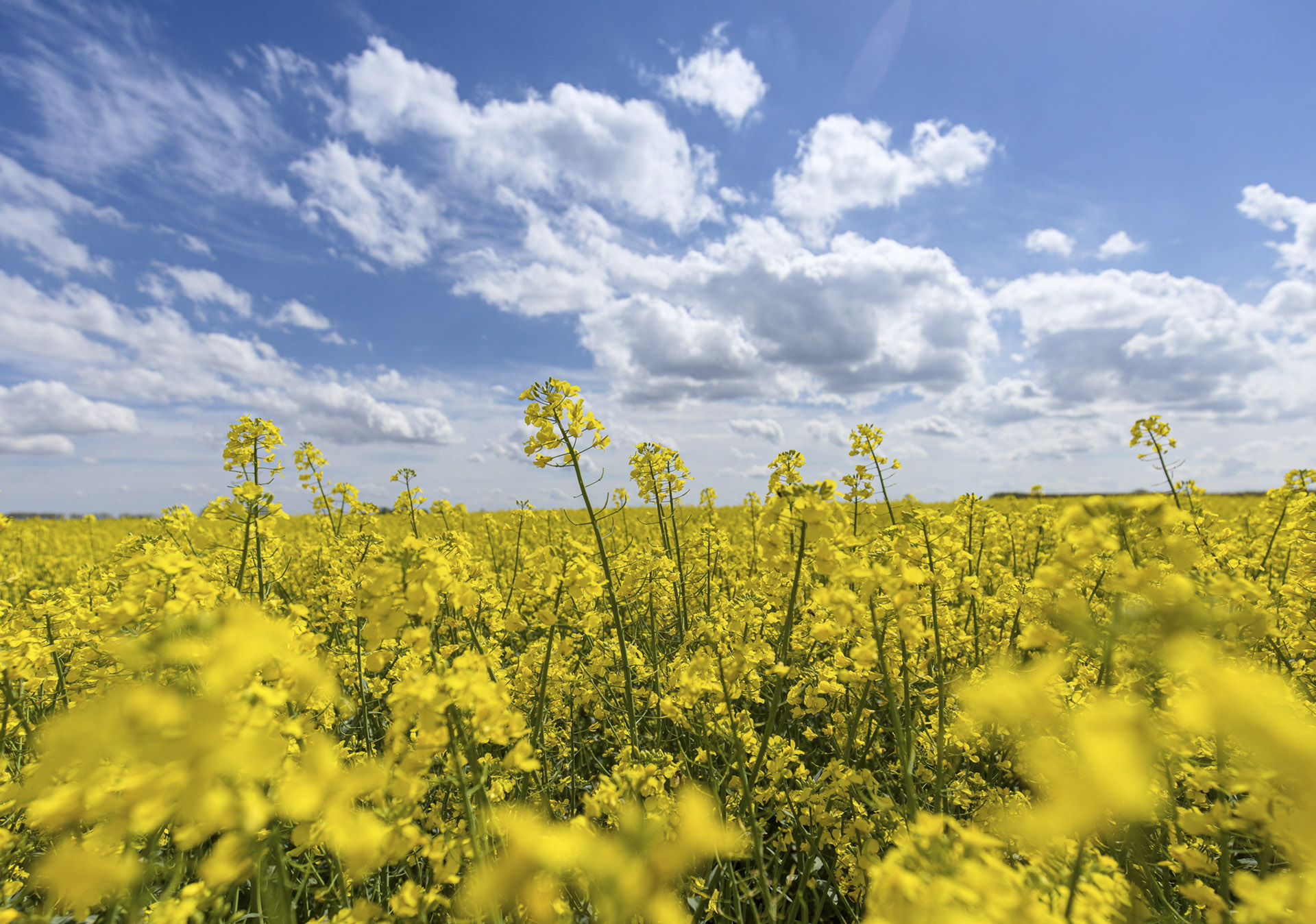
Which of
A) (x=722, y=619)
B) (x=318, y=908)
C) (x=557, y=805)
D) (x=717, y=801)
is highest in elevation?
(x=722, y=619)

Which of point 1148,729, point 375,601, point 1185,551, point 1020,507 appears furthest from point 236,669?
point 1020,507

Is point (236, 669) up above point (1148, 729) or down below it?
above

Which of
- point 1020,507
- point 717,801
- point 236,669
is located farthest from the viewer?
point 1020,507

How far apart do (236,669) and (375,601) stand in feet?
2.11

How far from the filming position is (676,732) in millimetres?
4035

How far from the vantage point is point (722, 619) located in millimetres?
3285

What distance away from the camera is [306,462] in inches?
232

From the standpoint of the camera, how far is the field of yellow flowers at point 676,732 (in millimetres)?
959

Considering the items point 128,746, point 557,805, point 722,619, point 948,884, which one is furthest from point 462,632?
point 948,884

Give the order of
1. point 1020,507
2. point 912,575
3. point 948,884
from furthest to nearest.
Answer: point 1020,507 → point 912,575 → point 948,884

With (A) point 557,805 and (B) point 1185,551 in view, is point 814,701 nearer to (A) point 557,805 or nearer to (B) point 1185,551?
(A) point 557,805

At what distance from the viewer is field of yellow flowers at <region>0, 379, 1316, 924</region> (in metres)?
0.96

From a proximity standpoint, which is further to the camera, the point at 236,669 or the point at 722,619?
the point at 722,619

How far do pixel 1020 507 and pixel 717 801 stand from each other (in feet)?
40.8
